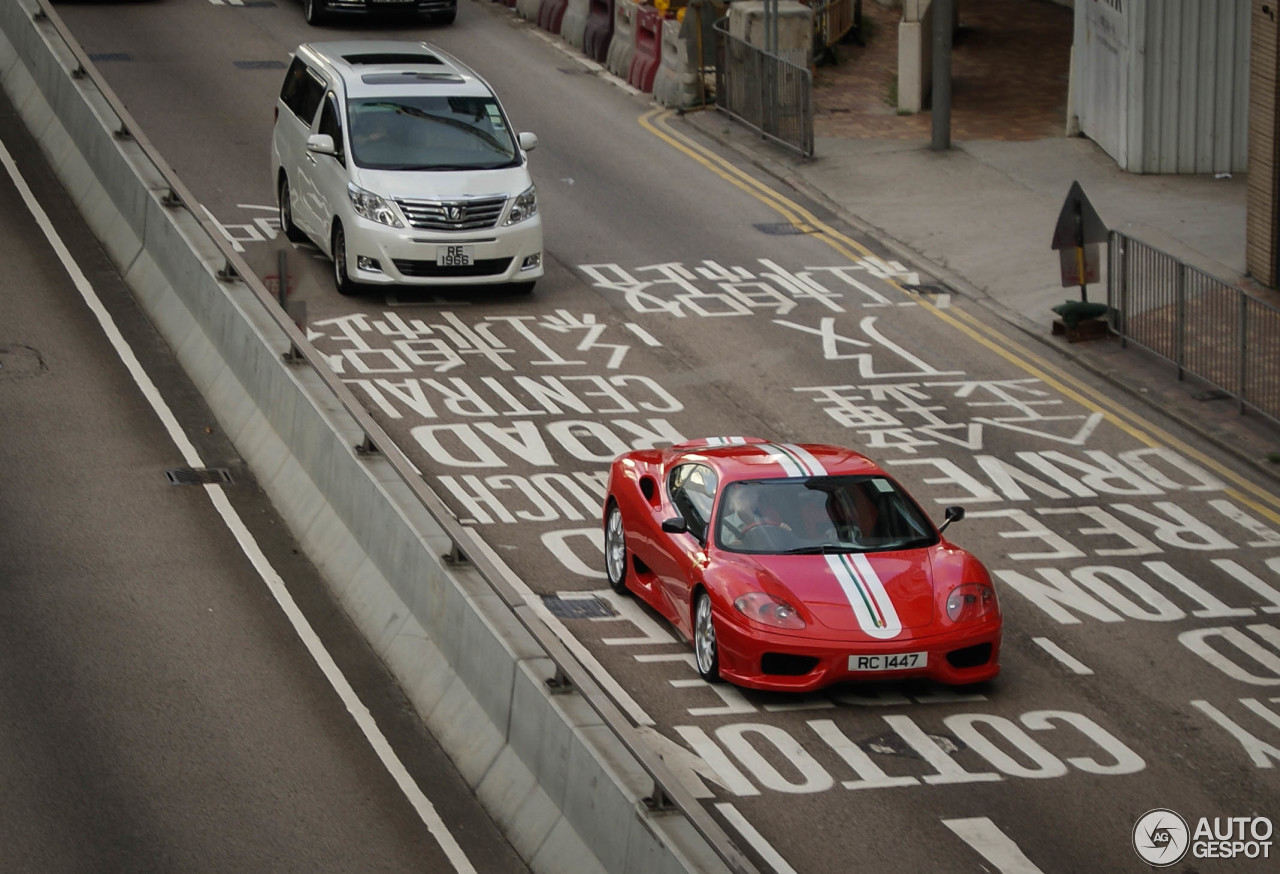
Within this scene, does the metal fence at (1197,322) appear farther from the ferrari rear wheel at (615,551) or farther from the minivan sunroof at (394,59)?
the minivan sunroof at (394,59)

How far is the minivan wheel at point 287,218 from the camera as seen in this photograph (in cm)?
2358

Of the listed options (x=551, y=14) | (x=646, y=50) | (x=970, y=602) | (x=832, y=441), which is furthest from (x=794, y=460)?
(x=551, y=14)

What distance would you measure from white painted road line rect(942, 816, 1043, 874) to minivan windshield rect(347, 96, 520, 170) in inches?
493

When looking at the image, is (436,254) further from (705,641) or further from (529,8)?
(529,8)

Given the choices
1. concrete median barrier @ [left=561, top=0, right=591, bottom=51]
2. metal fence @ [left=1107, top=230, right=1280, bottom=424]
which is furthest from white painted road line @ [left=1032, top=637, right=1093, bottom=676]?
concrete median barrier @ [left=561, top=0, right=591, bottom=51]

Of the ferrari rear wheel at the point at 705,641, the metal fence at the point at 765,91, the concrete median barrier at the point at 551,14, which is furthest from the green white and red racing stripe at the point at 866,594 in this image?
the concrete median barrier at the point at 551,14

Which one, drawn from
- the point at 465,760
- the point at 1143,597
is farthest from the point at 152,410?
the point at 1143,597

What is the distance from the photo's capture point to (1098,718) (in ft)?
42.2

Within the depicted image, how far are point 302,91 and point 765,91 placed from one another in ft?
26.3

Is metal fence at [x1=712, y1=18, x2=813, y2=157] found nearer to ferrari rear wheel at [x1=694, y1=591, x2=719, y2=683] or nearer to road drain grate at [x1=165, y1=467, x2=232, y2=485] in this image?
road drain grate at [x1=165, y1=467, x2=232, y2=485]

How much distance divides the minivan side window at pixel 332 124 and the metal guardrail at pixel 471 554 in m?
2.03

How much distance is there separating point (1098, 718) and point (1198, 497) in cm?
503

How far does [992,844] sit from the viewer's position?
11.0 metres

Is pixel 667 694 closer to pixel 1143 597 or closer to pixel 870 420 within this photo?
pixel 1143 597
